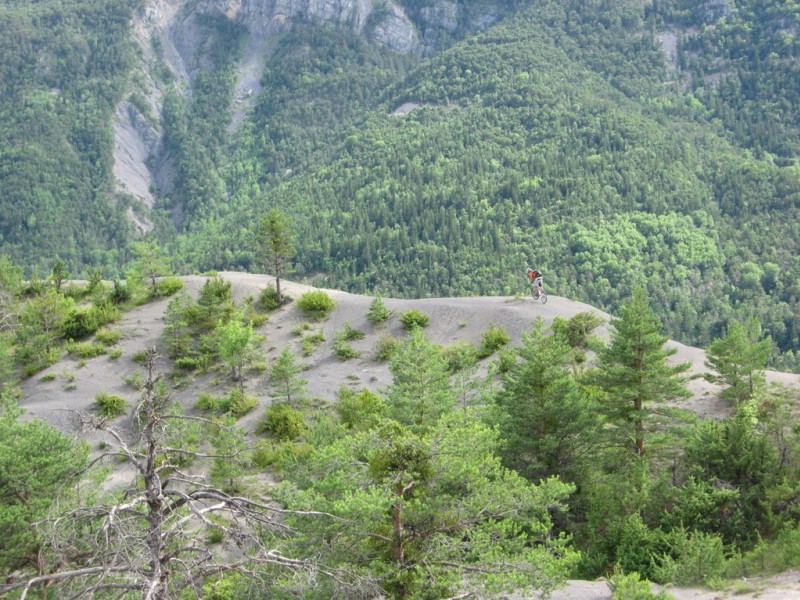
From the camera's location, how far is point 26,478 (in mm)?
20578

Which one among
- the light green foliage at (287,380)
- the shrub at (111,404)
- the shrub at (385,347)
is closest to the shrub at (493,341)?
the shrub at (385,347)

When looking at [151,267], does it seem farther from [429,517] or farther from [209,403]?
[429,517]

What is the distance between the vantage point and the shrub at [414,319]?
138 ft

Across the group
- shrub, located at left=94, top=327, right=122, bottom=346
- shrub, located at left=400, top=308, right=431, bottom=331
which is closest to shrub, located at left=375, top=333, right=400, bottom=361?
shrub, located at left=400, top=308, right=431, bottom=331

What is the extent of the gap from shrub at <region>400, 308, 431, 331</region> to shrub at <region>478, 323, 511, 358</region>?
187 inches

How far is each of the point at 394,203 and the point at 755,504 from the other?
116824 mm

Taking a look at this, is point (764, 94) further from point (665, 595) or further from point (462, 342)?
point (665, 595)

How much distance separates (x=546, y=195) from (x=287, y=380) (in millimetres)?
99920

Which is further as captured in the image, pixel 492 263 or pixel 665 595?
pixel 492 263

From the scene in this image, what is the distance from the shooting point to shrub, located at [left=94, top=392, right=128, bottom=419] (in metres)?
37.4

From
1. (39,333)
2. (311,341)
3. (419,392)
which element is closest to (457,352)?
(311,341)

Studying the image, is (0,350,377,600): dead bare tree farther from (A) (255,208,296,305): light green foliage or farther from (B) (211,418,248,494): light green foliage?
(A) (255,208,296,305): light green foliage

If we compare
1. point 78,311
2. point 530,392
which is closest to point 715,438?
point 530,392

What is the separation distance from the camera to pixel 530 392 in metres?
23.1
